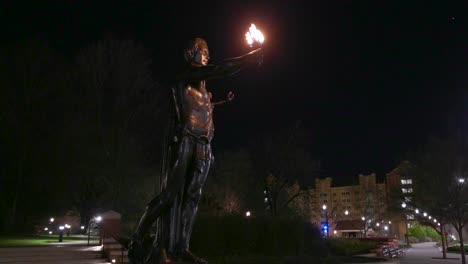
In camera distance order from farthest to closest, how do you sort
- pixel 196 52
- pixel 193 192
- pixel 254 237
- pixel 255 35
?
pixel 254 237, pixel 196 52, pixel 193 192, pixel 255 35

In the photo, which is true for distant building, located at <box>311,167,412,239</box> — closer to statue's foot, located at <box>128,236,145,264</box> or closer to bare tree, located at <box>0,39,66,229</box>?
bare tree, located at <box>0,39,66,229</box>

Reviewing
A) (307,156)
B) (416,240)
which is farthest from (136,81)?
(416,240)

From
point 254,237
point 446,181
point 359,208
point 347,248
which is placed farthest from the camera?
point 359,208

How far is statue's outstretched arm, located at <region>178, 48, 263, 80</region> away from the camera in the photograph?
6789mm

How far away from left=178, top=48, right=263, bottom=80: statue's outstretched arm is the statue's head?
0.79 feet

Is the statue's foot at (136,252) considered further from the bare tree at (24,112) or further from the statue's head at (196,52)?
the bare tree at (24,112)

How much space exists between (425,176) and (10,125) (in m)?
28.9

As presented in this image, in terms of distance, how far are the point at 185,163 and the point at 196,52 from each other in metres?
1.90

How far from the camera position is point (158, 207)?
6.74m

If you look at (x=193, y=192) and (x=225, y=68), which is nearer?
(x=225, y=68)

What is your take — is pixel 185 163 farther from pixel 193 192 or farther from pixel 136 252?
pixel 136 252

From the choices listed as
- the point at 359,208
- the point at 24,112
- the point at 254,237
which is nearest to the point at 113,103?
the point at 24,112

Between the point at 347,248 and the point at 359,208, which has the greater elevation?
the point at 359,208

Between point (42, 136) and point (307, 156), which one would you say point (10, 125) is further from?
point (307, 156)
